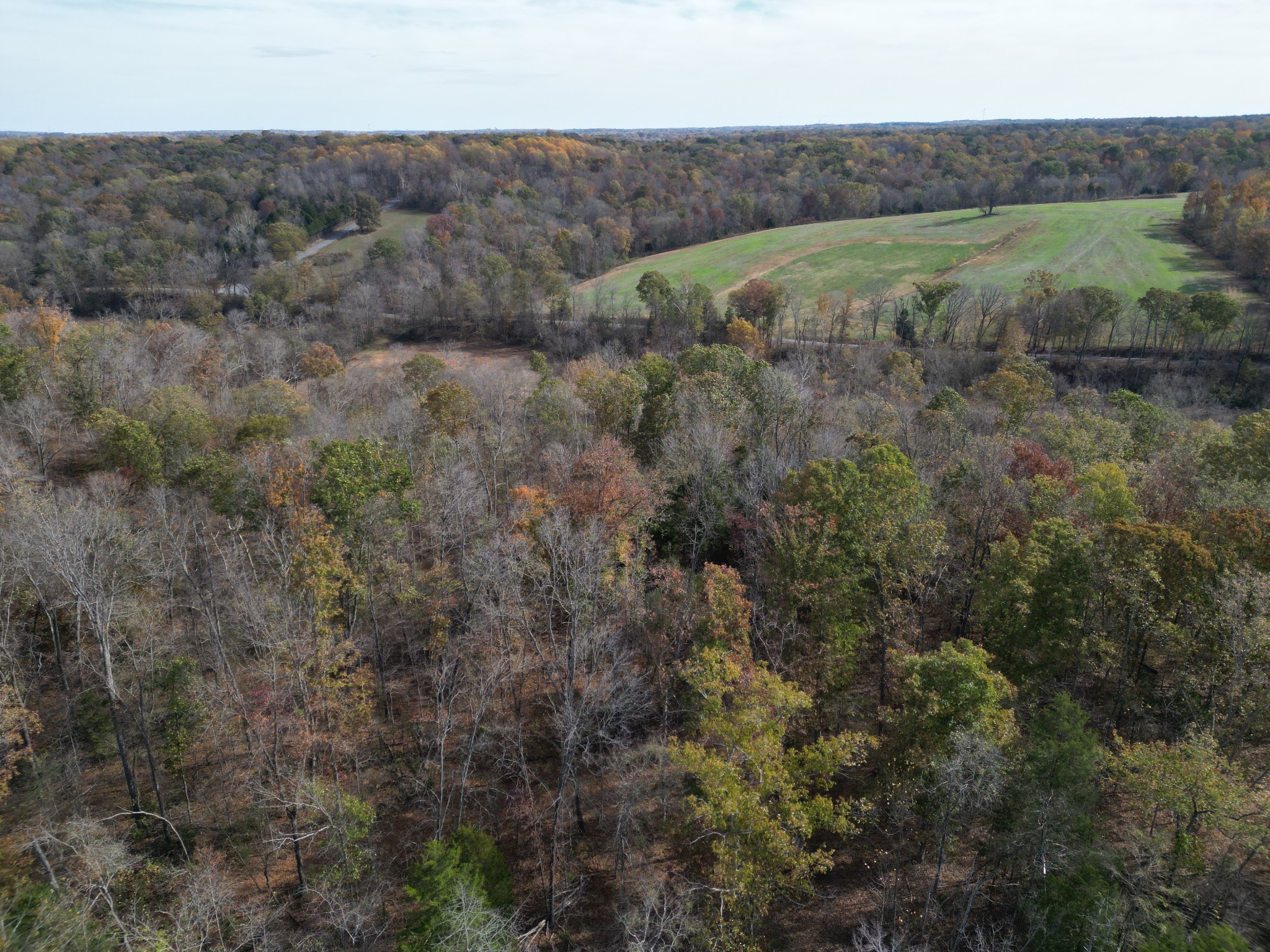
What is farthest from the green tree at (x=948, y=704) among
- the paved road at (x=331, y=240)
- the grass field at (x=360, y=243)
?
the paved road at (x=331, y=240)

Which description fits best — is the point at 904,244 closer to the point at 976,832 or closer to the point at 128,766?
the point at 976,832

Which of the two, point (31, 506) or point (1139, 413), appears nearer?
point (31, 506)

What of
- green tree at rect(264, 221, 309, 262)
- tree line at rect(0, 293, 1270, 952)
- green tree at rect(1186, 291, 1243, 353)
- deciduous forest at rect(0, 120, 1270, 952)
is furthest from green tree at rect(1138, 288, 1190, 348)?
green tree at rect(264, 221, 309, 262)

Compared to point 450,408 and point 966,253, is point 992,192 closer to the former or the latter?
point 966,253

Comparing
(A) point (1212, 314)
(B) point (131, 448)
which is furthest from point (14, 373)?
(A) point (1212, 314)

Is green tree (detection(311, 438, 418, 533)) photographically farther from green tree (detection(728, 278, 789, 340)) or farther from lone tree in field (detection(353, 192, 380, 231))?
lone tree in field (detection(353, 192, 380, 231))

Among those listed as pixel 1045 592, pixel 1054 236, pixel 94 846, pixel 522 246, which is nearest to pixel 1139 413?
pixel 1045 592
